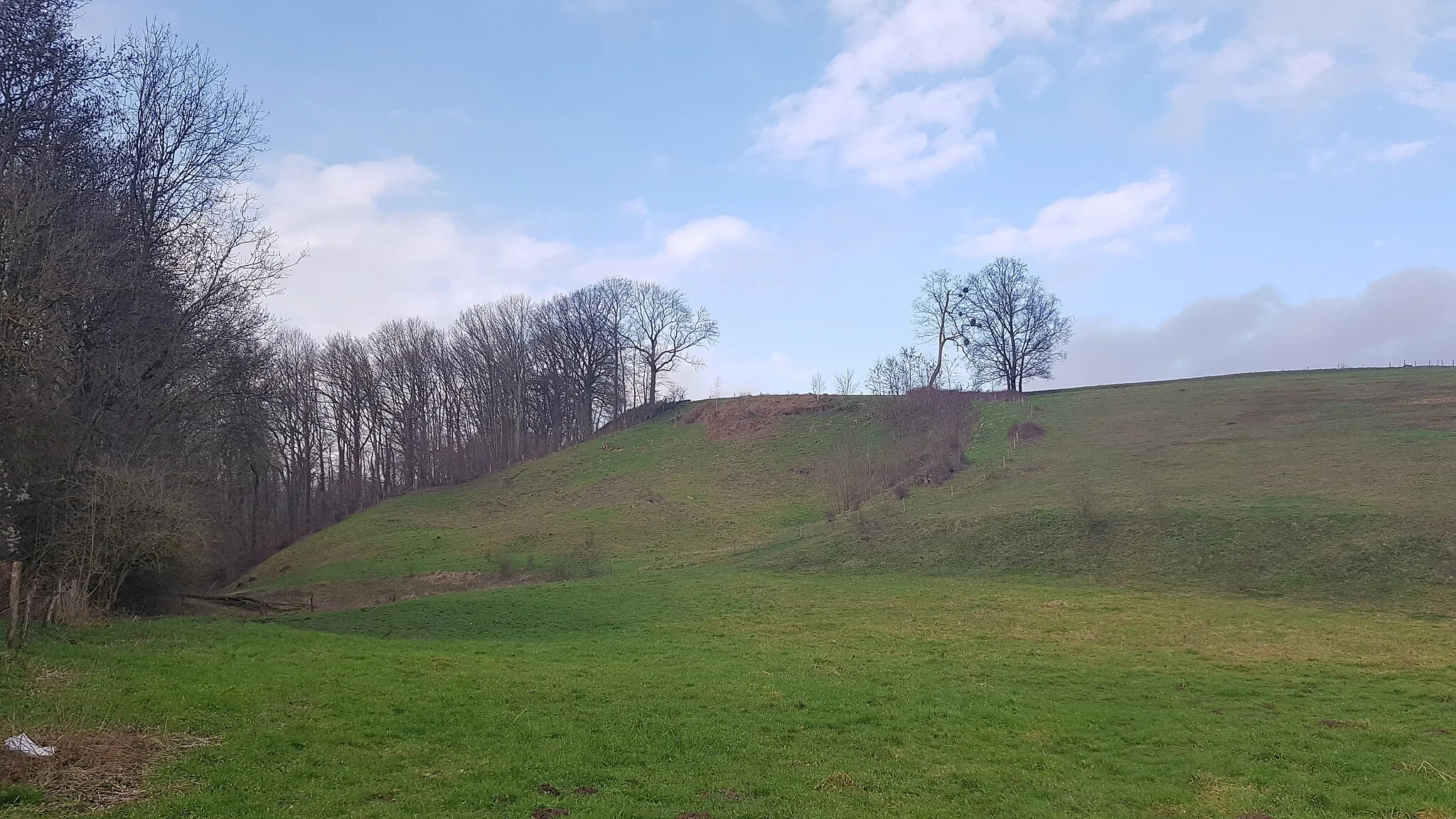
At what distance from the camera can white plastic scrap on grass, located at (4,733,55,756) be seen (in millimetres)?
8250

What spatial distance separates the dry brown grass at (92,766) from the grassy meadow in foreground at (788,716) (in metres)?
0.32

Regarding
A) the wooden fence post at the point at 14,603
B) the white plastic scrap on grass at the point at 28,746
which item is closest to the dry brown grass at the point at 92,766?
the white plastic scrap on grass at the point at 28,746

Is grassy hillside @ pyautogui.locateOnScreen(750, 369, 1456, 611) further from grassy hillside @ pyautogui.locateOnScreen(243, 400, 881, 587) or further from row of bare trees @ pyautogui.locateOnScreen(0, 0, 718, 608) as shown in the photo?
row of bare trees @ pyautogui.locateOnScreen(0, 0, 718, 608)

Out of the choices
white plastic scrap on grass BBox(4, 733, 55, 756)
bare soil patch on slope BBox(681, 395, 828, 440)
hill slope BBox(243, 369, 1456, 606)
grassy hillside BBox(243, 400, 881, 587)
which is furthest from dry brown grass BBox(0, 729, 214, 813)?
bare soil patch on slope BBox(681, 395, 828, 440)

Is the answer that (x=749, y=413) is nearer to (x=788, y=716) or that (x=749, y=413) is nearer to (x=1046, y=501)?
(x=1046, y=501)

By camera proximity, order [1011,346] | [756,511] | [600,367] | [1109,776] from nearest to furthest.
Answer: [1109,776], [756,511], [1011,346], [600,367]

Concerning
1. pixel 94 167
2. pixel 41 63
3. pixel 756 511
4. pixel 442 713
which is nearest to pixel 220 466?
pixel 94 167

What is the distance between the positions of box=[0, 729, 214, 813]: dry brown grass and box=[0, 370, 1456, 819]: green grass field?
315 millimetres

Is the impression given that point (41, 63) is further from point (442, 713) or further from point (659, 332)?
point (659, 332)

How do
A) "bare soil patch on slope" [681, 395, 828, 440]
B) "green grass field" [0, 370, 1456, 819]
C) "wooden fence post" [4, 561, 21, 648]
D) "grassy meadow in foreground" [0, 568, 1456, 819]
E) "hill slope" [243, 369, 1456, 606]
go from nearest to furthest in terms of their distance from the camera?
"grassy meadow in foreground" [0, 568, 1456, 819], "green grass field" [0, 370, 1456, 819], "wooden fence post" [4, 561, 21, 648], "hill slope" [243, 369, 1456, 606], "bare soil patch on slope" [681, 395, 828, 440]

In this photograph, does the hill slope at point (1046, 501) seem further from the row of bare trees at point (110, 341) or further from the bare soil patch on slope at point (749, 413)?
the row of bare trees at point (110, 341)

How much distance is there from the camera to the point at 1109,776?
1098cm

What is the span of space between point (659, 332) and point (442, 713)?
254 feet

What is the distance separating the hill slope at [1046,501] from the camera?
3091 centimetres
